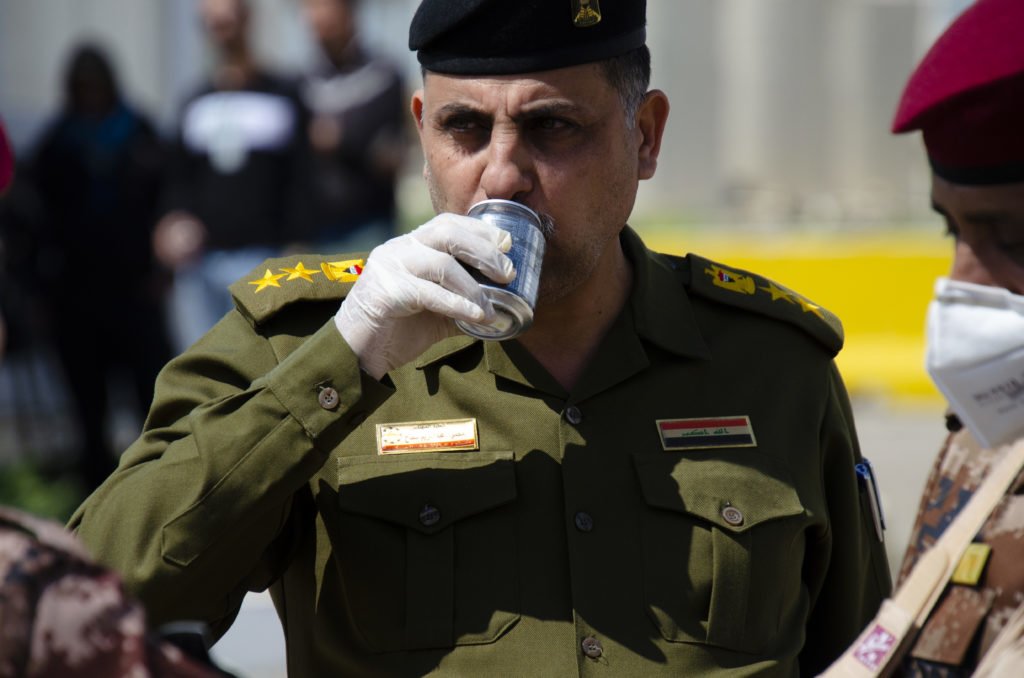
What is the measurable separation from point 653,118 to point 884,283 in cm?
795

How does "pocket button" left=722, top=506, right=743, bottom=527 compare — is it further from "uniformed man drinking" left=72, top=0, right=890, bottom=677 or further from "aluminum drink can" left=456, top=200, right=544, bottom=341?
"aluminum drink can" left=456, top=200, right=544, bottom=341

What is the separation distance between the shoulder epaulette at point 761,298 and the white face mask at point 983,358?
530mm

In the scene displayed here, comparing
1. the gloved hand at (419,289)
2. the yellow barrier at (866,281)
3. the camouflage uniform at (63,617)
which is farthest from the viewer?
the yellow barrier at (866,281)

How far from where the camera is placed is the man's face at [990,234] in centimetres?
245

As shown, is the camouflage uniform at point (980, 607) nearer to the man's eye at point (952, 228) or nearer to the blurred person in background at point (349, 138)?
the man's eye at point (952, 228)

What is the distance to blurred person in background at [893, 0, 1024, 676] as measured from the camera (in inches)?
89.5

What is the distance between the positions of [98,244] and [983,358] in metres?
5.93

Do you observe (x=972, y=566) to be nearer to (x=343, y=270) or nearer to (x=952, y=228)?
(x=952, y=228)

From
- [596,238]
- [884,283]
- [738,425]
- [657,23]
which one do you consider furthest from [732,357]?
[657,23]

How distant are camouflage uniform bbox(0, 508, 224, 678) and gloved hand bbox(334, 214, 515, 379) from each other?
2.75 ft

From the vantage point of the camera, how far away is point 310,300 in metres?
2.64

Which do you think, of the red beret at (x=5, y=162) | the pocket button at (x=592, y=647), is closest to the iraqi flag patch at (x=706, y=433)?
the pocket button at (x=592, y=647)

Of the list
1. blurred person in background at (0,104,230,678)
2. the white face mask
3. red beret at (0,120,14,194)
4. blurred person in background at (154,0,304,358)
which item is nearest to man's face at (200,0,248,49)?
blurred person in background at (154,0,304,358)

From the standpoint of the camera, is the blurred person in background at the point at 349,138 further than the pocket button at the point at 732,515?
Yes
